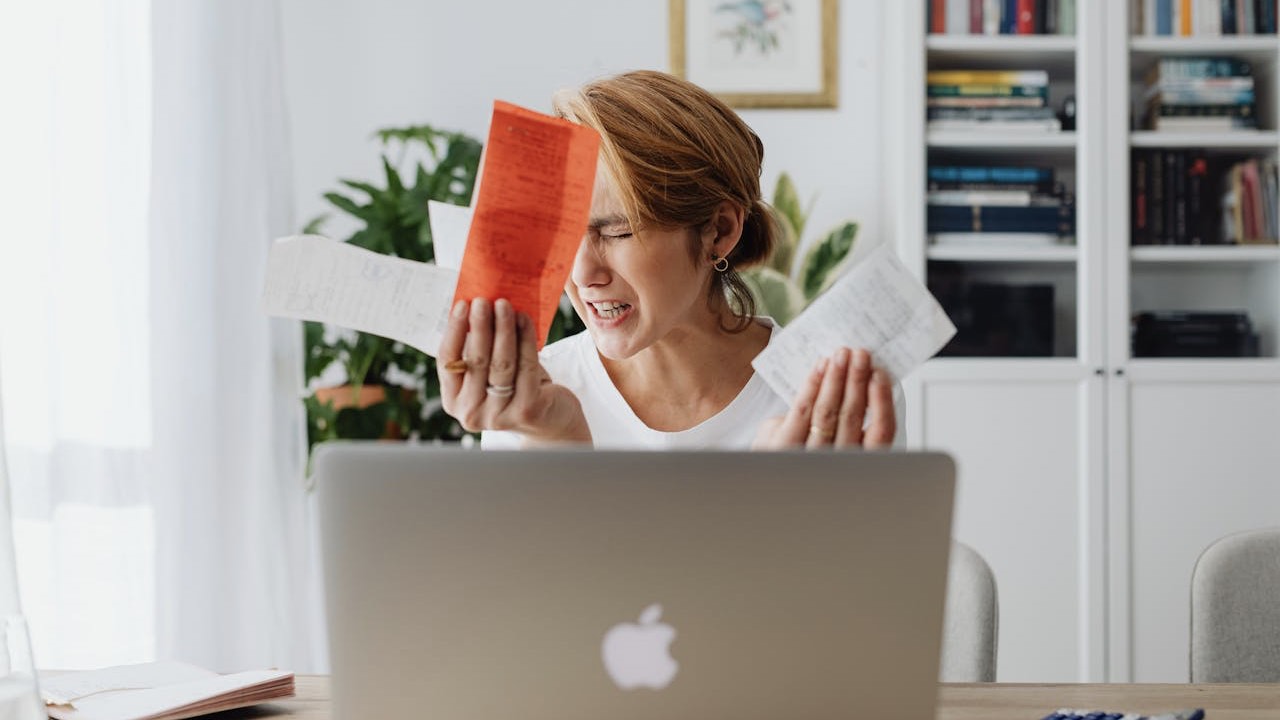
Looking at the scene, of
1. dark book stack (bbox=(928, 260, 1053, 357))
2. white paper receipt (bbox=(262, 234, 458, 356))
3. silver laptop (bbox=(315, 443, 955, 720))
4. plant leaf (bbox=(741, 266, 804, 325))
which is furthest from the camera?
dark book stack (bbox=(928, 260, 1053, 357))

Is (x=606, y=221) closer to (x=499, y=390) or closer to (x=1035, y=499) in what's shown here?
(x=499, y=390)

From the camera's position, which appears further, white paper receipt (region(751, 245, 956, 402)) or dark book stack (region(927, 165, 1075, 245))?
dark book stack (region(927, 165, 1075, 245))

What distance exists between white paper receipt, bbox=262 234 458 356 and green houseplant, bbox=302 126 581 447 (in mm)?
1366

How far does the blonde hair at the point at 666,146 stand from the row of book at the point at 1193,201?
165cm

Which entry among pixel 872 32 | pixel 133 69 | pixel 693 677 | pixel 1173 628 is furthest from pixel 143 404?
pixel 1173 628

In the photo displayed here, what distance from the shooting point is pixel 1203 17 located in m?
A: 2.72

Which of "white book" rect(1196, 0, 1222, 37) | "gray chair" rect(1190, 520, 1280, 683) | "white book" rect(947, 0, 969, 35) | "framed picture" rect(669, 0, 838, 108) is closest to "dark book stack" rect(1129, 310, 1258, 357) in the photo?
"white book" rect(1196, 0, 1222, 37)

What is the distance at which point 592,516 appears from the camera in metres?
0.71

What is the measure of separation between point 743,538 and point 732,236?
850 millimetres

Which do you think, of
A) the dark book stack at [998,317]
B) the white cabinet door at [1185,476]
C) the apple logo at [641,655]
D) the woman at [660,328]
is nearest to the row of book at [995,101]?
the dark book stack at [998,317]

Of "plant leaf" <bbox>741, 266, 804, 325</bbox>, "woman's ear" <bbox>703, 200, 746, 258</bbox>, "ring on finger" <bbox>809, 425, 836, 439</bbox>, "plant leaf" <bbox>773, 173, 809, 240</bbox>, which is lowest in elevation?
"ring on finger" <bbox>809, 425, 836, 439</bbox>

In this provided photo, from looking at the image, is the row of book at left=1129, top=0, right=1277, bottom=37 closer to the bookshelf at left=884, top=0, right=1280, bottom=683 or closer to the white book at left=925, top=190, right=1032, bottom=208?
the bookshelf at left=884, top=0, right=1280, bottom=683

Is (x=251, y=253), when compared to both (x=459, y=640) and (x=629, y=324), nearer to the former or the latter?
(x=629, y=324)

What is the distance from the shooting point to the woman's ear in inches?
58.3
